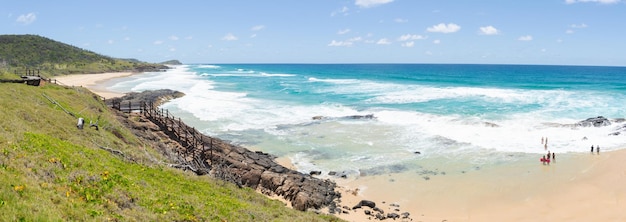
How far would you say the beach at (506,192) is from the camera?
807 inches

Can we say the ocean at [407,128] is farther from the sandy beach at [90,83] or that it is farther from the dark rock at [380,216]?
the sandy beach at [90,83]

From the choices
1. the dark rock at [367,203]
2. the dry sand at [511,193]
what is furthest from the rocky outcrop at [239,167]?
the dry sand at [511,193]

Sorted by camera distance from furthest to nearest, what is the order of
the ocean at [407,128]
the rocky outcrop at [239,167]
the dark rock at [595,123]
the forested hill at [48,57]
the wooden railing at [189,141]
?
the forested hill at [48,57] → the dark rock at [595,123] → the ocean at [407,128] → the wooden railing at [189,141] → the rocky outcrop at [239,167]

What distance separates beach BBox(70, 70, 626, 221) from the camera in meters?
20.5

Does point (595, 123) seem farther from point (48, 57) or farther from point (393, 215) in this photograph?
point (48, 57)

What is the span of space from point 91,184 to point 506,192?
20.1 meters

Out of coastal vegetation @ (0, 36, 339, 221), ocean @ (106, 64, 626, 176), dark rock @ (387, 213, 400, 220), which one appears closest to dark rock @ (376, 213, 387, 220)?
dark rock @ (387, 213, 400, 220)

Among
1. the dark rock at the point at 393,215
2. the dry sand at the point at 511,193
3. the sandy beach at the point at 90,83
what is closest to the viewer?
the dark rock at the point at 393,215

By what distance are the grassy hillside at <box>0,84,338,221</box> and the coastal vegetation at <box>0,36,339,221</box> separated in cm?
1

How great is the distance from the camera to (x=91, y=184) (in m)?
11.6

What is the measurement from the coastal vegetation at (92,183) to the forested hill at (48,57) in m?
86.3

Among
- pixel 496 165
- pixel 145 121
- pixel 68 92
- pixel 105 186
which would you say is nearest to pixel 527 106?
pixel 496 165

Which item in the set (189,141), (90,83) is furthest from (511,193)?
(90,83)

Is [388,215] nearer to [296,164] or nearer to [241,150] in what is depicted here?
[296,164]
